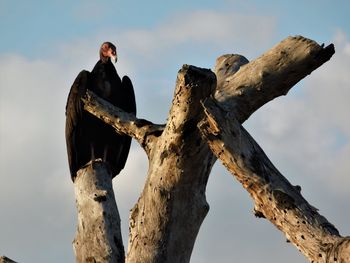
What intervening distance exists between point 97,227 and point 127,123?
0.94 meters

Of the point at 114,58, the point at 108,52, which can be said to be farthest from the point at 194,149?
the point at 108,52

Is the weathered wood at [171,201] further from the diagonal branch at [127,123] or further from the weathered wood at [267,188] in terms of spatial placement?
the weathered wood at [267,188]

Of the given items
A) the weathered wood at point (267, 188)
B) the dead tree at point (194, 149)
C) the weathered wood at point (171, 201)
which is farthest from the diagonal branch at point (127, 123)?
the weathered wood at point (267, 188)

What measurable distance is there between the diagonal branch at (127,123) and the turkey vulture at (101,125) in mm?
3180

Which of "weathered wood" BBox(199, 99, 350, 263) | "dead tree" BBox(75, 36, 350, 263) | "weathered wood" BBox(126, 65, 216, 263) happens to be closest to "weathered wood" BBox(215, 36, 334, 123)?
"dead tree" BBox(75, 36, 350, 263)

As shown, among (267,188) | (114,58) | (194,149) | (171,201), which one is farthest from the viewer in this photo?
(114,58)

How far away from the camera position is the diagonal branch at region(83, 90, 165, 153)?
664 cm

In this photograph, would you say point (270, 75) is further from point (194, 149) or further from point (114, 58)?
point (114, 58)

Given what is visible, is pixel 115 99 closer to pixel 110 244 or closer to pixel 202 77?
→ pixel 110 244

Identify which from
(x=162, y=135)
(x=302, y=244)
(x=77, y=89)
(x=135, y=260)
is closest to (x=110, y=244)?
(x=135, y=260)

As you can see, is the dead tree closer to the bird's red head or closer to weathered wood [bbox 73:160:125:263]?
weathered wood [bbox 73:160:125:263]

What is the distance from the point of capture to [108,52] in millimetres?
11617

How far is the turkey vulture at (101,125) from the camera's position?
34.9 ft

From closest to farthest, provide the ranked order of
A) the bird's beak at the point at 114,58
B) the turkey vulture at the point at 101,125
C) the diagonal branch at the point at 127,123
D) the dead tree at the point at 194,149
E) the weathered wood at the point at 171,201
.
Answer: the dead tree at the point at 194,149
the weathered wood at the point at 171,201
the diagonal branch at the point at 127,123
the turkey vulture at the point at 101,125
the bird's beak at the point at 114,58
